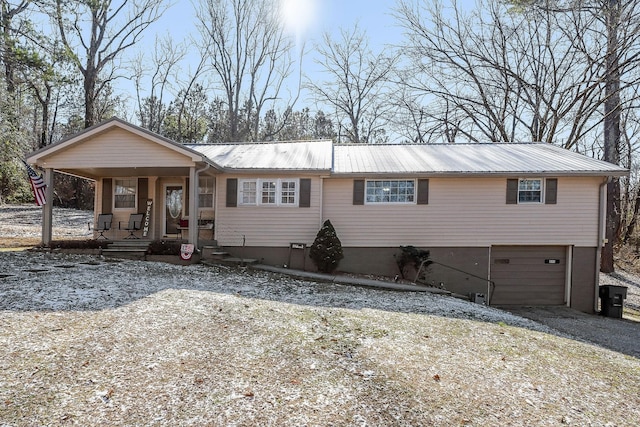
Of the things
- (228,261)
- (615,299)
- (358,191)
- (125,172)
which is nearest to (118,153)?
(125,172)

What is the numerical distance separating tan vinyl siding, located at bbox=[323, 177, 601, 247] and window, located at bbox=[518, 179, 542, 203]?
198 mm

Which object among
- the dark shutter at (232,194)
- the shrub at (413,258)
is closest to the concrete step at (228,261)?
the dark shutter at (232,194)

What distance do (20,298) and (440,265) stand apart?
9.97 meters

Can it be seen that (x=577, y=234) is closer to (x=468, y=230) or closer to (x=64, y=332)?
(x=468, y=230)

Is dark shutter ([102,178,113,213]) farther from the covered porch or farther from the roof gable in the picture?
the roof gable

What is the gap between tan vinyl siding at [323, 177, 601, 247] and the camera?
10953 mm

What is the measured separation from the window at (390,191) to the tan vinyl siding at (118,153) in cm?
556

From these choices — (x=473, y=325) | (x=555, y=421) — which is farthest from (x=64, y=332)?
(x=473, y=325)

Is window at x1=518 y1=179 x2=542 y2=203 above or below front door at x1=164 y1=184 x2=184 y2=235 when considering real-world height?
above

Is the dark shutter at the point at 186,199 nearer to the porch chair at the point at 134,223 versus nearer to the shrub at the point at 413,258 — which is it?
the porch chair at the point at 134,223

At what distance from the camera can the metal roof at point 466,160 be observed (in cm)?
1069

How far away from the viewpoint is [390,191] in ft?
37.1

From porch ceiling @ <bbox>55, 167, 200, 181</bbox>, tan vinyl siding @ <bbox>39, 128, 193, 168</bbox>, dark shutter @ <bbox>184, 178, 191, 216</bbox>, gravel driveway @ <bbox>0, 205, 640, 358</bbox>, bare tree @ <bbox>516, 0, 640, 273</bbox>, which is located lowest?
gravel driveway @ <bbox>0, 205, 640, 358</bbox>

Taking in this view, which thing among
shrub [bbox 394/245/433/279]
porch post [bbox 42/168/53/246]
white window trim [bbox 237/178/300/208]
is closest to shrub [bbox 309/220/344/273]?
white window trim [bbox 237/178/300/208]
